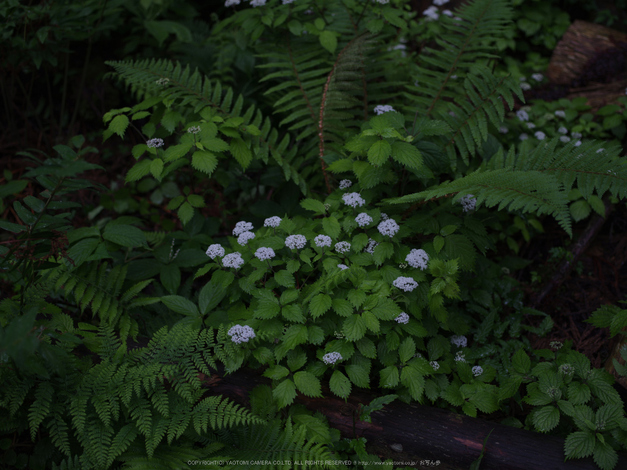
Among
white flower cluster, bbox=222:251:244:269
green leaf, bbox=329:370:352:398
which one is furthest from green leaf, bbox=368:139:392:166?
green leaf, bbox=329:370:352:398

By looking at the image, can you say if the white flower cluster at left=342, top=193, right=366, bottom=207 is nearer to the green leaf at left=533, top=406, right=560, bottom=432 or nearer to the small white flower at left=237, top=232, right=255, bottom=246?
the small white flower at left=237, top=232, right=255, bottom=246

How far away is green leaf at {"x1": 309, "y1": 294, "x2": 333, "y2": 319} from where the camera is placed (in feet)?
7.86

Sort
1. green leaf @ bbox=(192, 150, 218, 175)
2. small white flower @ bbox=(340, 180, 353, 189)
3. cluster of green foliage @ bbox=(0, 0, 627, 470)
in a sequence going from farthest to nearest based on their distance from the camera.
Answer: small white flower @ bbox=(340, 180, 353, 189)
green leaf @ bbox=(192, 150, 218, 175)
cluster of green foliage @ bbox=(0, 0, 627, 470)

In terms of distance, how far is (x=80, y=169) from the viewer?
6.93 feet

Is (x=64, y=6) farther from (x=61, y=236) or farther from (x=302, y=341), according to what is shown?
(x=302, y=341)

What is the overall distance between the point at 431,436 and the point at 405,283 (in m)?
0.91

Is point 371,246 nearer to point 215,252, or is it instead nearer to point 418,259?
point 418,259

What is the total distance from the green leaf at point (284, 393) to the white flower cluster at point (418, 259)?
103 centimetres

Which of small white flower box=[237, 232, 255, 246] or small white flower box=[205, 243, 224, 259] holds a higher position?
small white flower box=[237, 232, 255, 246]

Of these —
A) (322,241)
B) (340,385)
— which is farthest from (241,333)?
(322,241)

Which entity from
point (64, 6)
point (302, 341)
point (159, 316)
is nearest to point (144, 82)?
point (64, 6)

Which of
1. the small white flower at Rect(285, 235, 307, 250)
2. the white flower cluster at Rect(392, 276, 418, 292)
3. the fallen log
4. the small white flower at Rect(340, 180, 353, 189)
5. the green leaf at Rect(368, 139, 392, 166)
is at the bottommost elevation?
the fallen log

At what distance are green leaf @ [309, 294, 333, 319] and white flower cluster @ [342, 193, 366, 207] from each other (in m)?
0.66

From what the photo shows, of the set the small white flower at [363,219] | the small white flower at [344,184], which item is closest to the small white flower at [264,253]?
the small white flower at [363,219]
